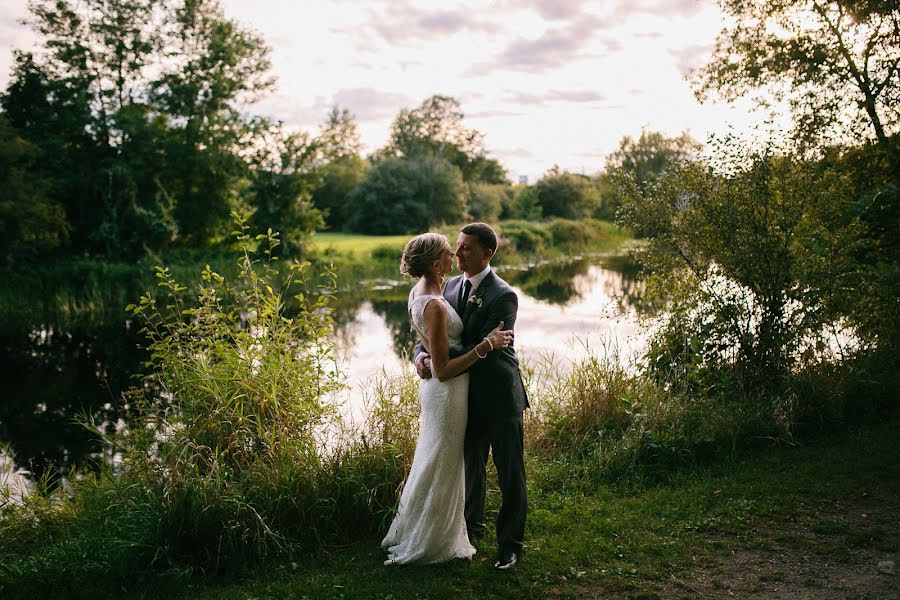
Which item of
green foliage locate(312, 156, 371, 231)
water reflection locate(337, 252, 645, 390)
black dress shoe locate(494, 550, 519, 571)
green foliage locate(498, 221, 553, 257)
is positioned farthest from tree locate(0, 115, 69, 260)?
green foliage locate(312, 156, 371, 231)

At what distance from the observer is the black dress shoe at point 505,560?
4.55 meters

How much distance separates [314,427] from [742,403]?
172 inches

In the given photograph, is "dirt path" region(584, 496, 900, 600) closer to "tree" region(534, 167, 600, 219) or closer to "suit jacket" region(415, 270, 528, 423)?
"suit jacket" region(415, 270, 528, 423)

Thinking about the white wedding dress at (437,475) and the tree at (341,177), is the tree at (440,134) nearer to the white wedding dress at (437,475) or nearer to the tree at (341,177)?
the tree at (341,177)

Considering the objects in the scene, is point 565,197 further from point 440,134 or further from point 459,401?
point 459,401

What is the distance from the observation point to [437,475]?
176 inches

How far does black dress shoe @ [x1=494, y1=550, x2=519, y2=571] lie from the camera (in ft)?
14.9

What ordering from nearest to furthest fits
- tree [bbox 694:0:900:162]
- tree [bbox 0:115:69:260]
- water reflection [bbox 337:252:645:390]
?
tree [bbox 694:0:900:162]
water reflection [bbox 337:252:645:390]
tree [bbox 0:115:69:260]

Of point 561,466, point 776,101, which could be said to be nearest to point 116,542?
point 561,466

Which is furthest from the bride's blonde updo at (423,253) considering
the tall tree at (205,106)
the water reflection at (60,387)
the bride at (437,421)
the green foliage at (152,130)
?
the tall tree at (205,106)

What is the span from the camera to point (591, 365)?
789 cm

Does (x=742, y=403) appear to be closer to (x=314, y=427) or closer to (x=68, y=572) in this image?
(x=314, y=427)

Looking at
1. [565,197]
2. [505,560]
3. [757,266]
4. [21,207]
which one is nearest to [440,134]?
[565,197]

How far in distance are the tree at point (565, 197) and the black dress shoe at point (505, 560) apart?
159 ft
